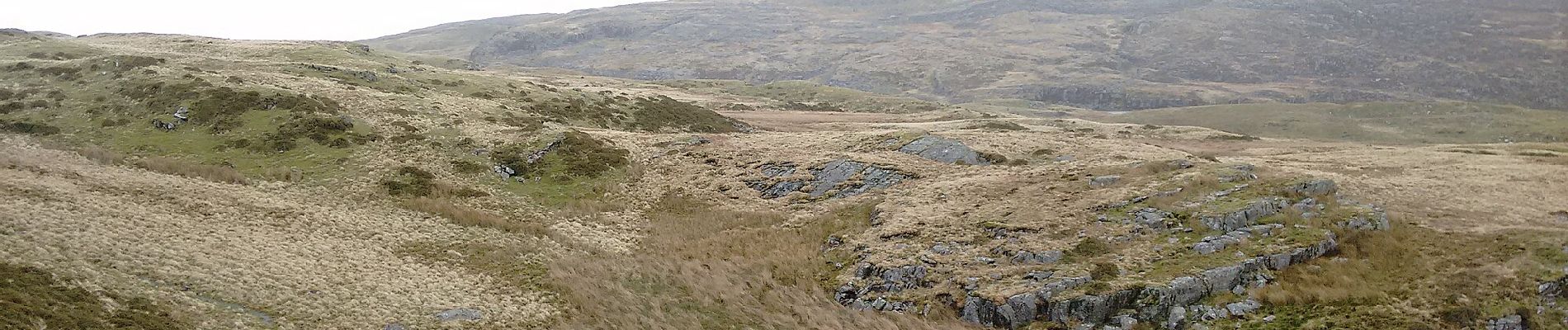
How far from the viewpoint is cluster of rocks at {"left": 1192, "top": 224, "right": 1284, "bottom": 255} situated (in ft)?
86.2

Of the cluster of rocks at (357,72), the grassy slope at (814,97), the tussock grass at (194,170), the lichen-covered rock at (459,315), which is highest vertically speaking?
the cluster of rocks at (357,72)

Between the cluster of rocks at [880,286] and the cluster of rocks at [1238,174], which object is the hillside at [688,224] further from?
the cluster of rocks at [1238,174]

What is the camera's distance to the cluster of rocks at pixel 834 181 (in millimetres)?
41625

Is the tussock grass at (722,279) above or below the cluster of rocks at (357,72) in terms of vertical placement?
below

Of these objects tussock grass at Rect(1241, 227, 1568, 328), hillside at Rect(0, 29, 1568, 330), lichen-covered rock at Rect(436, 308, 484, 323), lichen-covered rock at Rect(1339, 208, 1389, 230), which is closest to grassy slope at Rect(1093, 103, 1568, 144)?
hillside at Rect(0, 29, 1568, 330)

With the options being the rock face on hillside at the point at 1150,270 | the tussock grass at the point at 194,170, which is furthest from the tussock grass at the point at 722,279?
the tussock grass at the point at 194,170

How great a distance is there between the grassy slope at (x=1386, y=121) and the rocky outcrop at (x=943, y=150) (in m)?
94.7

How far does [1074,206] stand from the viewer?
33125 millimetres

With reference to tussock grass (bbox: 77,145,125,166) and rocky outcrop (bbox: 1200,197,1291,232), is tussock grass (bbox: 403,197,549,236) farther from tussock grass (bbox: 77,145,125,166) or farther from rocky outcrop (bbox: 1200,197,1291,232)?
rocky outcrop (bbox: 1200,197,1291,232)

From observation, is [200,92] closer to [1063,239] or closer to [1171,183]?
[1063,239]

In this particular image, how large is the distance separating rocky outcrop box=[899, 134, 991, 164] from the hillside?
0.24 meters

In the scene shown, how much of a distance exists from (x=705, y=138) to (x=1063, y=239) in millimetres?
30953

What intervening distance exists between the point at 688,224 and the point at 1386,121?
506ft

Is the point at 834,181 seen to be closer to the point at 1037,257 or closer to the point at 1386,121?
the point at 1037,257
